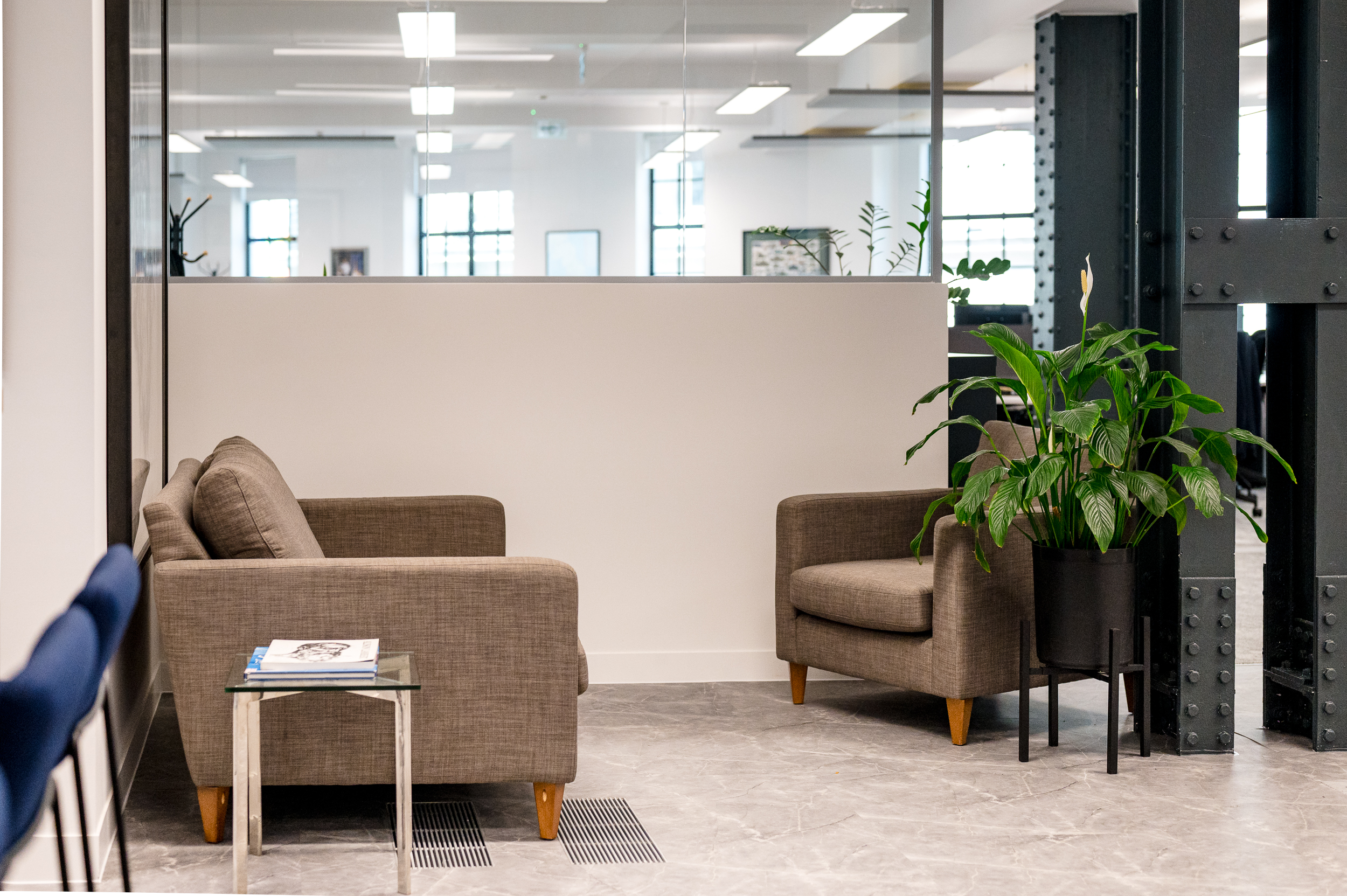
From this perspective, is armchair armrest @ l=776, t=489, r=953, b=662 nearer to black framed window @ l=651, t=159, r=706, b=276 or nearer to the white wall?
black framed window @ l=651, t=159, r=706, b=276

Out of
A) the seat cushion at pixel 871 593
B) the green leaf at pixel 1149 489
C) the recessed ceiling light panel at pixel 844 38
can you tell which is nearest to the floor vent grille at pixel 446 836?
the seat cushion at pixel 871 593

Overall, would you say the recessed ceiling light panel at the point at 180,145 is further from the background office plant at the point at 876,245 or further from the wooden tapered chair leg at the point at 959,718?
the wooden tapered chair leg at the point at 959,718

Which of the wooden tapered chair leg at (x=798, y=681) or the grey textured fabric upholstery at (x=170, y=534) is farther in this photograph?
the wooden tapered chair leg at (x=798, y=681)

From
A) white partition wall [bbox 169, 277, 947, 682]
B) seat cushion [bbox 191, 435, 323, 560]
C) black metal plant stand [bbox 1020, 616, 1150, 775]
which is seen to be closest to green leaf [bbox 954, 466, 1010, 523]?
black metal plant stand [bbox 1020, 616, 1150, 775]

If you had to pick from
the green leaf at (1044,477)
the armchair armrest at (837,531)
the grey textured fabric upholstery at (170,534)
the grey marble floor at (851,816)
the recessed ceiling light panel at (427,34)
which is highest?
the recessed ceiling light panel at (427,34)

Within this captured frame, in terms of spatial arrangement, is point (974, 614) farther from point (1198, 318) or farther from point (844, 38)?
point (844, 38)

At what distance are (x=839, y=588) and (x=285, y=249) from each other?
221cm

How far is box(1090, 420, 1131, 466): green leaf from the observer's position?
330 cm

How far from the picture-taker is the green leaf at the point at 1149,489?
11.0ft

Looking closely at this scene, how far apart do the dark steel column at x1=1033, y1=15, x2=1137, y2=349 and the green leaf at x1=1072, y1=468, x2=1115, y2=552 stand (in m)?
3.87

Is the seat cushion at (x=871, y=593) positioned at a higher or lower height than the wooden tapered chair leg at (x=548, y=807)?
higher

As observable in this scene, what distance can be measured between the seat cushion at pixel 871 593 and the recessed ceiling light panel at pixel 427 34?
2146 millimetres

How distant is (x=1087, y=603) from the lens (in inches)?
137

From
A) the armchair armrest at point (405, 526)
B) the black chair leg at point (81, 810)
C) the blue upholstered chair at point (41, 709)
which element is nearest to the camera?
the blue upholstered chair at point (41, 709)
